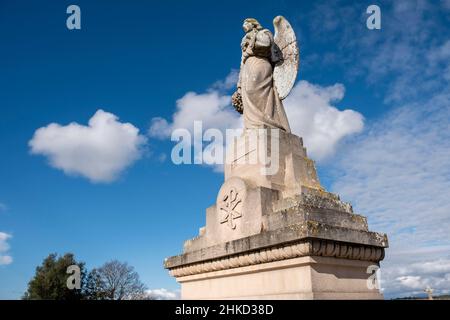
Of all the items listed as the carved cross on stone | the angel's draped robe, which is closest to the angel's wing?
the angel's draped robe

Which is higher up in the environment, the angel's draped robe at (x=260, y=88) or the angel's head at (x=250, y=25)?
the angel's head at (x=250, y=25)

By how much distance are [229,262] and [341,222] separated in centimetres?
205

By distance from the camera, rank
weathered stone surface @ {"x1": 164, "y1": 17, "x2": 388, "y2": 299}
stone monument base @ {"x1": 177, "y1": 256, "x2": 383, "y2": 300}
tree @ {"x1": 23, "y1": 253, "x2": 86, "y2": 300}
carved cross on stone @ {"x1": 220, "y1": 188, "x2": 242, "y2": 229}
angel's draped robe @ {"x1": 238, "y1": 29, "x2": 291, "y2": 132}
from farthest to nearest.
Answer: tree @ {"x1": 23, "y1": 253, "x2": 86, "y2": 300}
angel's draped robe @ {"x1": 238, "y1": 29, "x2": 291, "y2": 132}
carved cross on stone @ {"x1": 220, "y1": 188, "x2": 242, "y2": 229}
weathered stone surface @ {"x1": 164, "y1": 17, "x2": 388, "y2": 299}
stone monument base @ {"x1": 177, "y1": 256, "x2": 383, "y2": 300}

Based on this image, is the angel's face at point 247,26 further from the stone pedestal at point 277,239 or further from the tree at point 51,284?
the tree at point 51,284

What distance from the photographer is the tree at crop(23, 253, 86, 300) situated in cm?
4088

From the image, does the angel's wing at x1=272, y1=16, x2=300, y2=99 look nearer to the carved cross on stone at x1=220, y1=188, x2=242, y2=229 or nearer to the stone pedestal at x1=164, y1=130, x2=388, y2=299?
the stone pedestal at x1=164, y1=130, x2=388, y2=299

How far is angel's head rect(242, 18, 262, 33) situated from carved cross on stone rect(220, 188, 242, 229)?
3.86m

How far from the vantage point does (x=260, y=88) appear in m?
8.73

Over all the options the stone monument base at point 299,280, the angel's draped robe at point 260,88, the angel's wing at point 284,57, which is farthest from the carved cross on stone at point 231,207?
the angel's wing at point 284,57

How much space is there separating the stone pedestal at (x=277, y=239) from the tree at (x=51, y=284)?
37211 mm

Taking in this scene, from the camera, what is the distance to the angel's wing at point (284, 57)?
9273 millimetres

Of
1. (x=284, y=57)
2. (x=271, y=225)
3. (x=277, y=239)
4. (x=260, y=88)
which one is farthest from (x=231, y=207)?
(x=284, y=57)

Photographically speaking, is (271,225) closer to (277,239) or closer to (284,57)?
(277,239)
